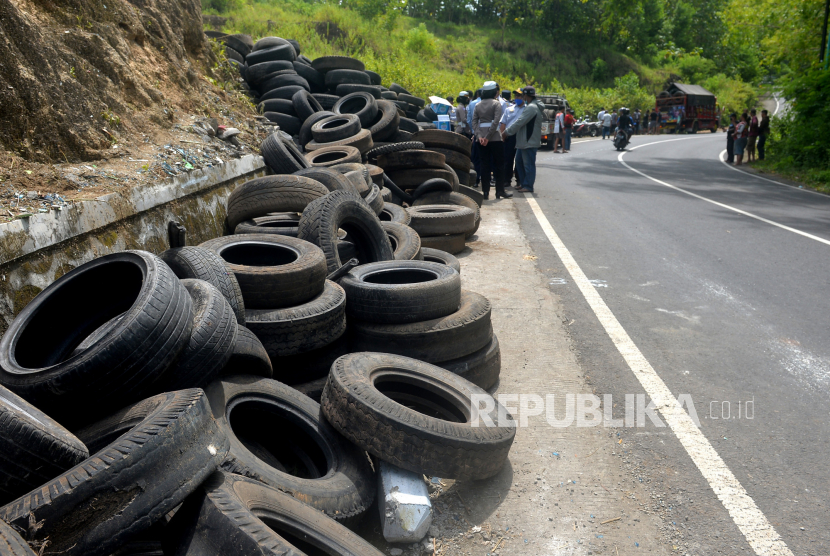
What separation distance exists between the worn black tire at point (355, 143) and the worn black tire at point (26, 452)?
26.5 ft

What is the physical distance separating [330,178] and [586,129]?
41.1 m

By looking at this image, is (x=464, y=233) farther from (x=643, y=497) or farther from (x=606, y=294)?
(x=643, y=497)

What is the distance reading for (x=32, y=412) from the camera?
257 centimetres

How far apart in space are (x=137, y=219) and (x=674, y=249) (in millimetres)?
7444

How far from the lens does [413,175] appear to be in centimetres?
1038

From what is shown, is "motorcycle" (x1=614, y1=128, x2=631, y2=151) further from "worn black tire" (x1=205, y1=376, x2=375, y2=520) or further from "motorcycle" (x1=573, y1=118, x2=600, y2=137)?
"worn black tire" (x1=205, y1=376, x2=375, y2=520)

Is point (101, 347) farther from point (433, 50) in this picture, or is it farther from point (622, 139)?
point (433, 50)

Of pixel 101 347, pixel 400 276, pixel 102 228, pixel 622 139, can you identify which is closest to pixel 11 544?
pixel 101 347

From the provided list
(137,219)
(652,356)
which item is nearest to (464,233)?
(652,356)

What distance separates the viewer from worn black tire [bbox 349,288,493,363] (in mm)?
4234

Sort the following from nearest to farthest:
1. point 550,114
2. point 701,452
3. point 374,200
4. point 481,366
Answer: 1. point 701,452
2. point 481,366
3. point 374,200
4. point 550,114

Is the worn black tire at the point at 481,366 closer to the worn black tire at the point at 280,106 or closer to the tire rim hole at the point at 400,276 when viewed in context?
the tire rim hole at the point at 400,276

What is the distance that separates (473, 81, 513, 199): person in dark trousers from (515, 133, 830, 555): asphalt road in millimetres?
841

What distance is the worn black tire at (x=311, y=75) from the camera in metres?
15.8
